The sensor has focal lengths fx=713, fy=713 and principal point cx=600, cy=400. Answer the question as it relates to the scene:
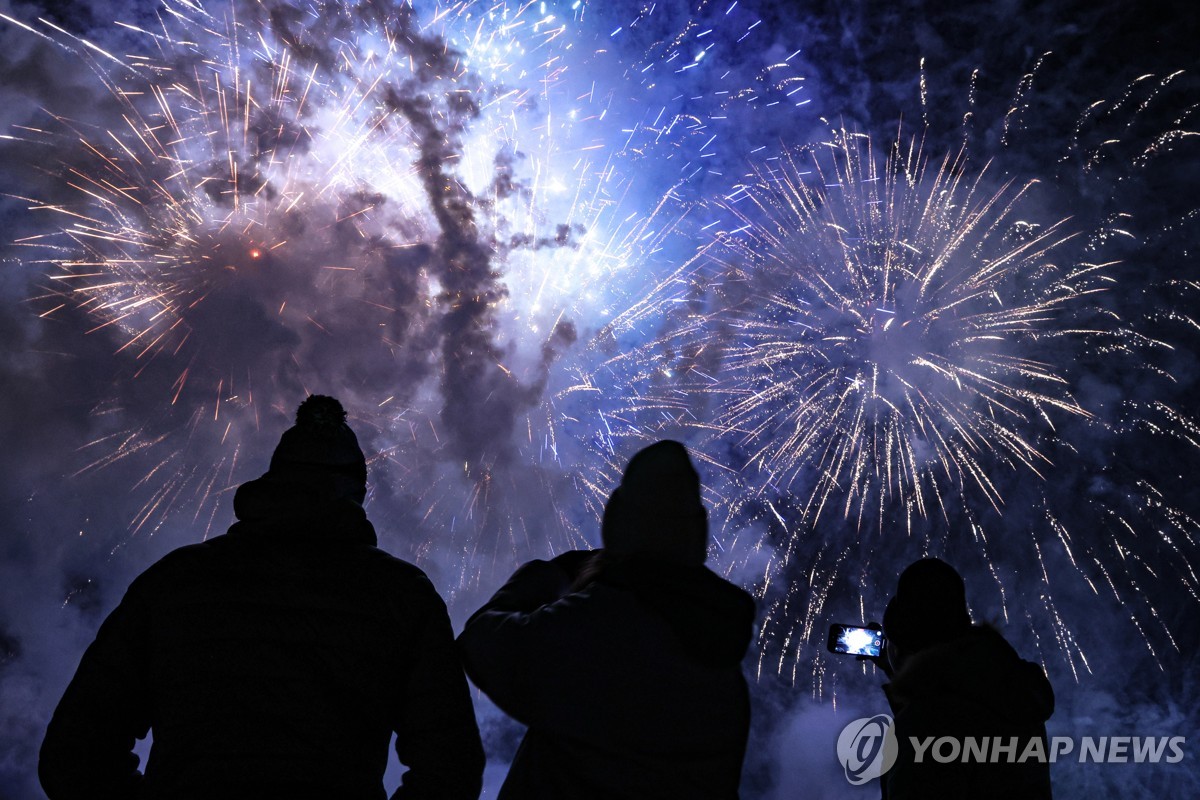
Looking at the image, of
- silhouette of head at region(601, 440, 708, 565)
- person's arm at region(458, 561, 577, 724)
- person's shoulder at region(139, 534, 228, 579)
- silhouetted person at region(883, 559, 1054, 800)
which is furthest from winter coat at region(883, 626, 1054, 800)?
person's shoulder at region(139, 534, 228, 579)

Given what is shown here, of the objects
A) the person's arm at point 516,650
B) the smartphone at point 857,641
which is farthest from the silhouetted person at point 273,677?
the smartphone at point 857,641

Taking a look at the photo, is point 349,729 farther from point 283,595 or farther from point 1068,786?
point 1068,786

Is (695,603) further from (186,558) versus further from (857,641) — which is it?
(857,641)

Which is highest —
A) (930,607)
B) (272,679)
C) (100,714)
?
(930,607)

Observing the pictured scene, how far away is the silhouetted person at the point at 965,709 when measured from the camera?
3.34 metres

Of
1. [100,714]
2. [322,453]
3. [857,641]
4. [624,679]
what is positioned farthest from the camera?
[857,641]

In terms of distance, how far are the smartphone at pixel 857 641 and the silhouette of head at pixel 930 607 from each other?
669 millimetres

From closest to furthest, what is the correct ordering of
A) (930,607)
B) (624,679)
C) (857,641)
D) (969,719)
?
(624,679), (969,719), (930,607), (857,641)

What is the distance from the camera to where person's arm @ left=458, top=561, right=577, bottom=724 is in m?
2.34

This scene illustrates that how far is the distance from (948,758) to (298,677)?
2.90 m

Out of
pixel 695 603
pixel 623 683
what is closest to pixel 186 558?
pixel 623 683

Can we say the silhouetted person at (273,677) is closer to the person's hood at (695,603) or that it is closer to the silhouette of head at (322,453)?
the silhouette of head at (322,453)

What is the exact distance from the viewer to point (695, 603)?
7.90 ft

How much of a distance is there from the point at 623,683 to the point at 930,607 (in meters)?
2.26
